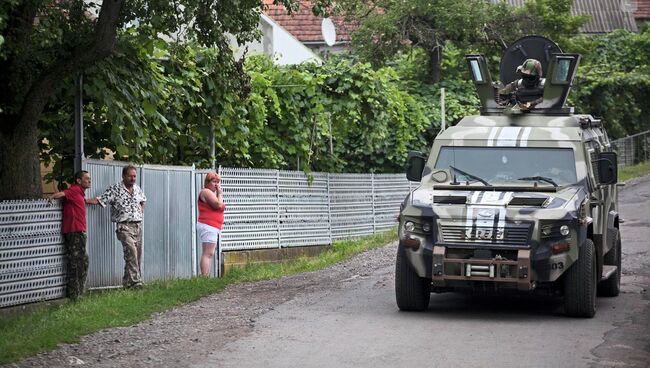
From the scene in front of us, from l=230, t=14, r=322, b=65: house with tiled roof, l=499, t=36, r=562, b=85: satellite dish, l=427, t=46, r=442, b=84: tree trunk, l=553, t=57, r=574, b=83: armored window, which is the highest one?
l=230, t=14, r=322, b=65: house with tiled roof

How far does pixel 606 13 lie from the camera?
5369 cm

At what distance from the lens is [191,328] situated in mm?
A: 12836

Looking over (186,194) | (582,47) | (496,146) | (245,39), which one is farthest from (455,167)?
(582,47)

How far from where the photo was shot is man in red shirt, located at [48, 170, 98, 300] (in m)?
15.4

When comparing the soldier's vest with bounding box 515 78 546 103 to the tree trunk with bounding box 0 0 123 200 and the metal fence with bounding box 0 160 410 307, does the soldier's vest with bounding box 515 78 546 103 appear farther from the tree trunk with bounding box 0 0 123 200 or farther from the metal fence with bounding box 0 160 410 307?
the metal fence with bounding box 0 160 410 307

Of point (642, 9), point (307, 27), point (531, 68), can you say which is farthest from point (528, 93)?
point (642, 9)

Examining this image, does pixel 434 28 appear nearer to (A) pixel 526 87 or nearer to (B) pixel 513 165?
(A) pixel 526 87

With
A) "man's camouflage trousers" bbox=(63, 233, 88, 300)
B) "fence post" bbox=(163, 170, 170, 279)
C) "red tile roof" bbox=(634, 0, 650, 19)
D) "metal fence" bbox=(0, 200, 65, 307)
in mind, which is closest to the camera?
"metal fence" bbox=(0, 200, 65, 307)

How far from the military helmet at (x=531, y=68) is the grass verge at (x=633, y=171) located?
20643 mm

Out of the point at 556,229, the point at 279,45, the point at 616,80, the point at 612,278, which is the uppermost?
the point at 279,45

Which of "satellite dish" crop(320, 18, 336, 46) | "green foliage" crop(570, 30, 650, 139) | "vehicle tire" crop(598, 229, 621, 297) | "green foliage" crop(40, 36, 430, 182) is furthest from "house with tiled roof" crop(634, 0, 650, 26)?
"vehicle tire" crop(598, 229, 621, 297)

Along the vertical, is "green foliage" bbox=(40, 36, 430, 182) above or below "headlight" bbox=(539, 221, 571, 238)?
above

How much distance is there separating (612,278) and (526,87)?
2844mm

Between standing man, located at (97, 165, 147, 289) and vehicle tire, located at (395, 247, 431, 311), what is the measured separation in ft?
14.9
